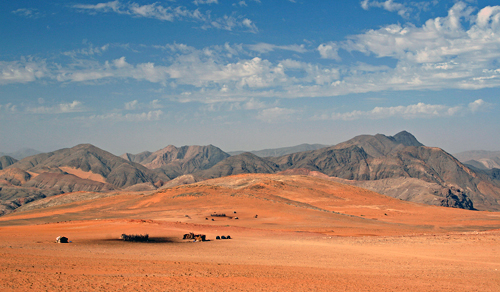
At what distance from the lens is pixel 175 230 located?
34656 mm


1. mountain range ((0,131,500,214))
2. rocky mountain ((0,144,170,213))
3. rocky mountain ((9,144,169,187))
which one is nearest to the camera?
mountain range ((0,131,500,214))

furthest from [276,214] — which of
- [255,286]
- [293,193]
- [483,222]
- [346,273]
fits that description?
[255,286]

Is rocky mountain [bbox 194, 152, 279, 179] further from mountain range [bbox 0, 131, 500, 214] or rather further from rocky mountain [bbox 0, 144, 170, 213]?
rocky mountain [bbox 0, 144, 170, 213]

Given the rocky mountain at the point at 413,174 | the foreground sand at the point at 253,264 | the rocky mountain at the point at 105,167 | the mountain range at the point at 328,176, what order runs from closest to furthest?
the foreground sand at the point at 253,264, the rocky mountain at the point at 413,174, the mountain range at the point at 328,176, the rocky mountain at the point at 105,167

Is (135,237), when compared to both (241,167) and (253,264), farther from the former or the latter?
(241,167)

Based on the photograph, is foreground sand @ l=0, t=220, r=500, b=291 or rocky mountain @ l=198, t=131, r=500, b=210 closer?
foreground sand @ l=0, t=220, r=500, b=291

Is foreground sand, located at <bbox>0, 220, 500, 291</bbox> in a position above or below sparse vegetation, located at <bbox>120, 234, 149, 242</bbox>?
above

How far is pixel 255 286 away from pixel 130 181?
167202 millimetres

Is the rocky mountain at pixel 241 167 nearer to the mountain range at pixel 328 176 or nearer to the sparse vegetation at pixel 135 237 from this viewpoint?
the mountain range at pixel 328 176

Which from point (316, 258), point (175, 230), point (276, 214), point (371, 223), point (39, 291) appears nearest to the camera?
point (39, 291)

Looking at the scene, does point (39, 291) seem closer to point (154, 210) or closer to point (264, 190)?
point (154, 210)

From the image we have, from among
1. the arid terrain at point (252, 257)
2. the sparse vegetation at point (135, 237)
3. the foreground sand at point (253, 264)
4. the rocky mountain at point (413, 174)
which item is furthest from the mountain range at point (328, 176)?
the sparse vegetation at point (135, 237)

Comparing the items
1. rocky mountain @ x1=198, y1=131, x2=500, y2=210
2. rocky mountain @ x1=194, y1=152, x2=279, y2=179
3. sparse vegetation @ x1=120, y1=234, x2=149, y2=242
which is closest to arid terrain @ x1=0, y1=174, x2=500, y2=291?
sparse vegetation @ x1=120, y1=234, x2=149, y2=242

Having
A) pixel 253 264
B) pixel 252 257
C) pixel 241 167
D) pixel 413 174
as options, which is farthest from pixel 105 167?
pixel 253 264
